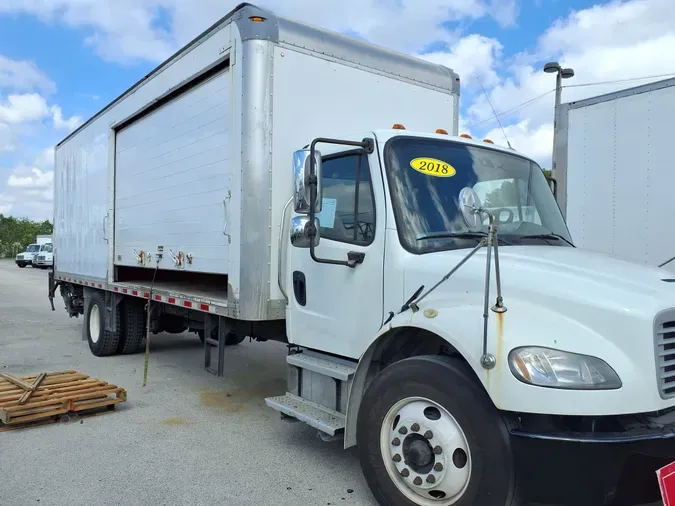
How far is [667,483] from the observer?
242 cm

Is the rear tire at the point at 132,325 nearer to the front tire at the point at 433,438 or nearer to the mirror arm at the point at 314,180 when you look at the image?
the mirror arm at the point at 314,180

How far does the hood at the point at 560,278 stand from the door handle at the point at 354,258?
40 centimetres

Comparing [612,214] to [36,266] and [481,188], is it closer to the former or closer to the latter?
A: [481,188]

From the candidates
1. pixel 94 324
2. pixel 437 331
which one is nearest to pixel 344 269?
pixel 437 331

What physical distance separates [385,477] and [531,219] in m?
2.03

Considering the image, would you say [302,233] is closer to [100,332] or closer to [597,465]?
[597,465]

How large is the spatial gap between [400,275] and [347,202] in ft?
2.40

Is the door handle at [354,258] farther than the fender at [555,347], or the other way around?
the door handle at [354,258]

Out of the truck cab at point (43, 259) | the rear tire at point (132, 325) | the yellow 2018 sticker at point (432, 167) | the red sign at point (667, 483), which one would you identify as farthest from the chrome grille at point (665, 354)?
the truck cab at point (43, 259)

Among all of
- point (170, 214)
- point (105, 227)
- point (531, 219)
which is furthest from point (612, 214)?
point (105, 227)

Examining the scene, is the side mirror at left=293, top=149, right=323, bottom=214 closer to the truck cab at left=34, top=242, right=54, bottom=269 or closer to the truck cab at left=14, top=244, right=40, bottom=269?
the truck cab at left=34, top=242, right=54, bottom=269

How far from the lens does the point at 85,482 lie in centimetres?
399

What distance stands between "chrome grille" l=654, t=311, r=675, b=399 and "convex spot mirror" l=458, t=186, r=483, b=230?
1218 mm

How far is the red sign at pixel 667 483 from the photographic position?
2.40 meters
